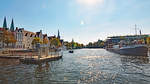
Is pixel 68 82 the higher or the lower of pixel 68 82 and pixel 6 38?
the lower

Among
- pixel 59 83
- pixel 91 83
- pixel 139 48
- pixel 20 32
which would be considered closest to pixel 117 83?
pixel 91 83

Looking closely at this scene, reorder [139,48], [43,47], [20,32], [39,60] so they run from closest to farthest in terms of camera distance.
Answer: [39,60] < [43,47] < [139,48] < [20,32]

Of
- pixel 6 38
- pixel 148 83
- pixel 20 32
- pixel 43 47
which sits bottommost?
pixel 148 83

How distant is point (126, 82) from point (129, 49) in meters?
55.5

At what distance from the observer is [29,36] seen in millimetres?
102438

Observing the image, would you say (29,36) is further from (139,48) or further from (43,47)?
(139,48)

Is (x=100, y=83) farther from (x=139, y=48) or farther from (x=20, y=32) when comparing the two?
(x=20, y=32)

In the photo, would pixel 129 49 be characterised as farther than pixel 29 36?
No

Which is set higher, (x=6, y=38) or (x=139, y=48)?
(x=6, y=38)

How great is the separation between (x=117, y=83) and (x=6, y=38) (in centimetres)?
7044

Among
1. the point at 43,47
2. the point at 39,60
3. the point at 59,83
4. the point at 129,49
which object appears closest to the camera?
the point at 59,83

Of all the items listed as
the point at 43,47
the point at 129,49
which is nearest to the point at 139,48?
the point at 129,49

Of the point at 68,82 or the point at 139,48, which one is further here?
the point at 139,48

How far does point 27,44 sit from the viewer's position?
9975 cm
